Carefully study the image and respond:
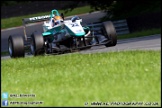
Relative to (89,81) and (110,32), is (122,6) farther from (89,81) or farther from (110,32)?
(89,81)

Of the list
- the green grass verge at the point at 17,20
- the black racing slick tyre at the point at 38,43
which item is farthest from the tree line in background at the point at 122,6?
the black racing slick tyre at the point at 38,43

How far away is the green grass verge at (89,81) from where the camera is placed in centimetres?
709

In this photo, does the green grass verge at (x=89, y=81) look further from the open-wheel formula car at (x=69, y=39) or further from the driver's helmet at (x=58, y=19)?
the driver's helmet at (x=58, y=19)

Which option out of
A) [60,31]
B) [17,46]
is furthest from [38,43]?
[60,31]

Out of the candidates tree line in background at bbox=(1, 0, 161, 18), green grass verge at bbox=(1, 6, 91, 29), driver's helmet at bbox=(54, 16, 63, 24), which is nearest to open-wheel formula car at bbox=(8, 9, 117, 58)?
driver's helmet at bbox=(54, 16, 63, 24)

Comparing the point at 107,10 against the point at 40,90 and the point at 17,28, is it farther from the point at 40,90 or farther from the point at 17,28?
the point at 40,90

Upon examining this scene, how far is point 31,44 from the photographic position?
55.7 ft

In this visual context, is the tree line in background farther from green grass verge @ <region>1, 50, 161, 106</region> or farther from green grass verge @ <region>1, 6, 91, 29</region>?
green grass verge @ <region>1, 50, 161, 106</region>

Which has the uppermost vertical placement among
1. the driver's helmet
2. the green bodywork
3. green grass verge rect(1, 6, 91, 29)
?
the driver's helmet

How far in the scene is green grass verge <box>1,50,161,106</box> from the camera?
7.09 metres

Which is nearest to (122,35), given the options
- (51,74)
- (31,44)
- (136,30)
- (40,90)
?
(136,30)

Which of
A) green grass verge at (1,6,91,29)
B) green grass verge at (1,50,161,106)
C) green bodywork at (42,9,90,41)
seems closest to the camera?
green grass verge at (1,50,161,106)

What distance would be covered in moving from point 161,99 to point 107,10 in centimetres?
2536

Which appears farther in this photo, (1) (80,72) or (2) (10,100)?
(1) (80,72)
